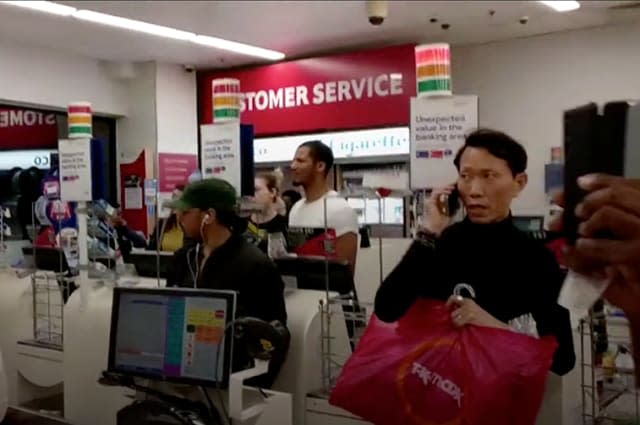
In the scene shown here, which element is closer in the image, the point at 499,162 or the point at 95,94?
the point at 499,162

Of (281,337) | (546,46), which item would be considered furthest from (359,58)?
(281,337)

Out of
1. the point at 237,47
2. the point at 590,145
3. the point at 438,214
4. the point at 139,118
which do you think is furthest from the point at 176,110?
the point at 590,145

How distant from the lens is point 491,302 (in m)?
1.24

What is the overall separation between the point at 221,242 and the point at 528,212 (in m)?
1.85

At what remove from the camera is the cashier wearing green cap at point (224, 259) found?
1.74 m

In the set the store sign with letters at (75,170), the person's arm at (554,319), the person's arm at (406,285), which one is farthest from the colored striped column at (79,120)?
the person's arm at (554,319)

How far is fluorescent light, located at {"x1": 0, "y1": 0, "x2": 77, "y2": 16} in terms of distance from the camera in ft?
12.6

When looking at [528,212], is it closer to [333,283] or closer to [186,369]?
[333,283]

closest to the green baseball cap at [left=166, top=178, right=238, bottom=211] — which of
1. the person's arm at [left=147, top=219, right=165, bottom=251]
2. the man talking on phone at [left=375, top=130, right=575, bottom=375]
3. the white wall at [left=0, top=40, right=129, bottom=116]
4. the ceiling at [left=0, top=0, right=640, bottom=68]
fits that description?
the person's arm at [left=147, top=219, right=165, bottom=251]

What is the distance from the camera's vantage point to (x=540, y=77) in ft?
14.5

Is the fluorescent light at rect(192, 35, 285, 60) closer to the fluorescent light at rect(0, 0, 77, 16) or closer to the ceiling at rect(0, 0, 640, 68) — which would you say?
the ceiling at rect(0, 0, 640, 68)

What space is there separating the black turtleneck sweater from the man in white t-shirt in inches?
40.2

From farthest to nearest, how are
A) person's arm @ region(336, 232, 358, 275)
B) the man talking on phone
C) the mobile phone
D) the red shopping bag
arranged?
person's arm @ region(336, 232, 358, 275) < the man talking on phone < the red shopping bag < the mobile phone

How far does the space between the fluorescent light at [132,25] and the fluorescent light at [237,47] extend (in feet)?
0.40
